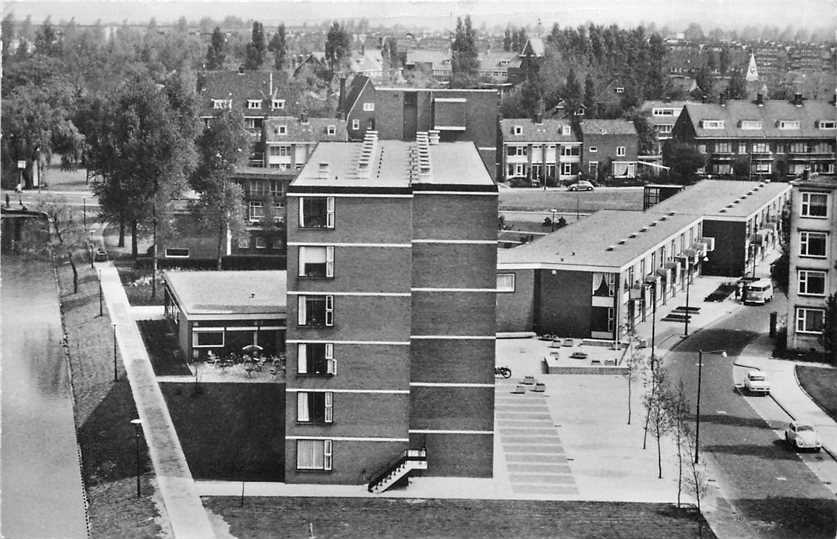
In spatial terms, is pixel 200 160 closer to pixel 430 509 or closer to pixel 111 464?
pixel 111 464

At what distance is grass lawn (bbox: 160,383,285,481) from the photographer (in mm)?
34969

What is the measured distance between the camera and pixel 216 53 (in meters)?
137

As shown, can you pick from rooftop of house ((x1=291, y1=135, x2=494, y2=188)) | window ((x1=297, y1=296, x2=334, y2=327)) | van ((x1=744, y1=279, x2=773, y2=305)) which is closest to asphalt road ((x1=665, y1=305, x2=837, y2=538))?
rooftop of house ((x1=291, y1=135, x2=494, y2=188))

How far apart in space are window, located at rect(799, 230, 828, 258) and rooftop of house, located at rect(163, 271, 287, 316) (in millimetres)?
17558

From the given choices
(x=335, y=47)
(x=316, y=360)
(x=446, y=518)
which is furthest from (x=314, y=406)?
(x=335, y=47)

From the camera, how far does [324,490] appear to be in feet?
110

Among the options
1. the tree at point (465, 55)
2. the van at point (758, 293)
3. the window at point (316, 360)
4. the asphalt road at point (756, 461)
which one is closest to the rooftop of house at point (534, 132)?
the tree at point (465, 55)

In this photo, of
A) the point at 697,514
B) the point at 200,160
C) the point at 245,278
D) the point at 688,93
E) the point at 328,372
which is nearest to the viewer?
the point at 697,514

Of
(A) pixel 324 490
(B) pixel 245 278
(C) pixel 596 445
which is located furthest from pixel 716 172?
(A) pixel 324 490

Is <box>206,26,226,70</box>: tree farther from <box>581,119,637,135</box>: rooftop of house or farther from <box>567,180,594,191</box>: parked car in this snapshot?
<box>567,180,594,191</box>: parked car

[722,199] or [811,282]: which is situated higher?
[722,199]

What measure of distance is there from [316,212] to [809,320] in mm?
21167

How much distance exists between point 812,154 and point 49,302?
2137 inches

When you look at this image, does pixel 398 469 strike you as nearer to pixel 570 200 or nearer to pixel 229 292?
pixel 229 292
